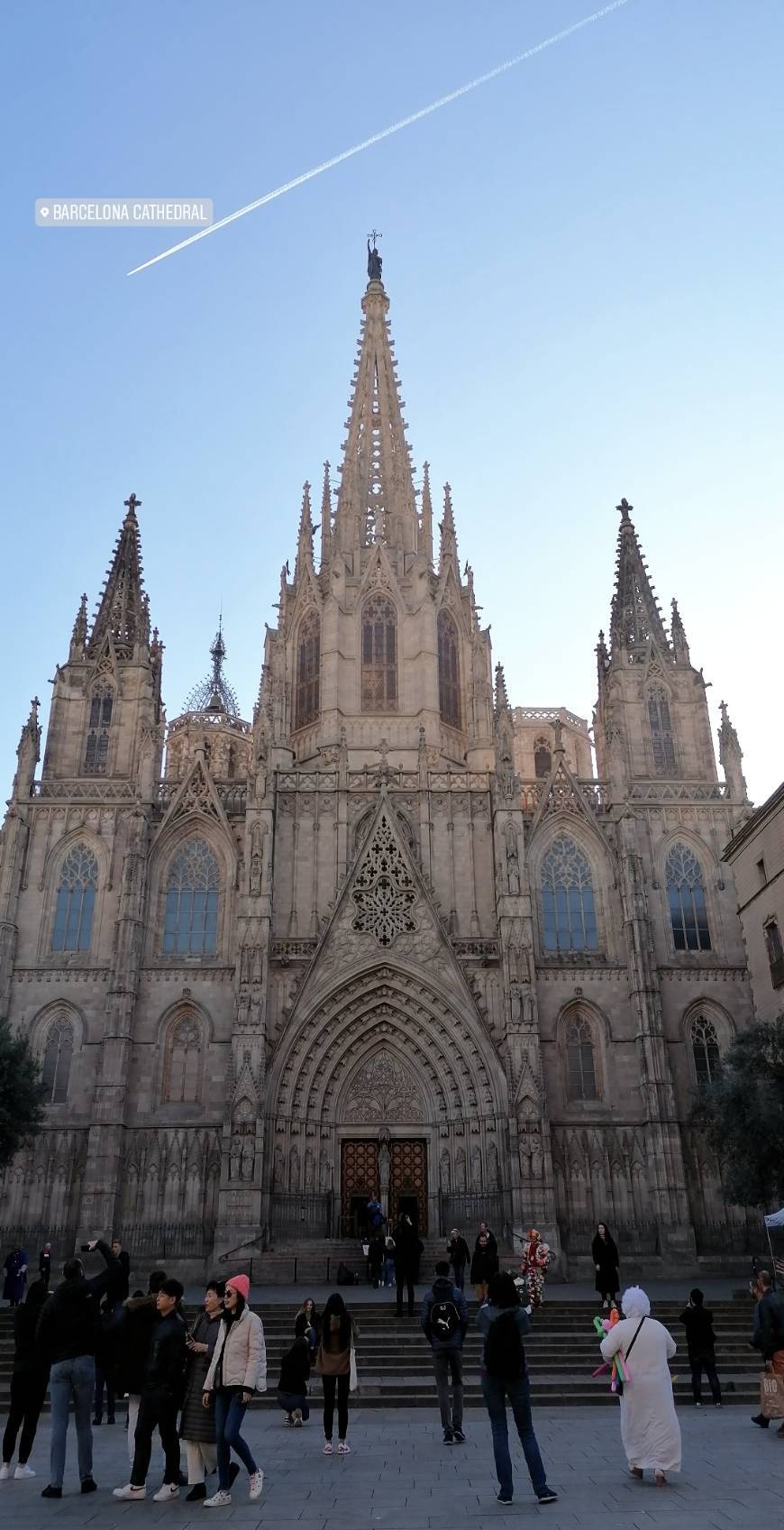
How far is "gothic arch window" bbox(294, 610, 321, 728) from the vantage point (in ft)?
134

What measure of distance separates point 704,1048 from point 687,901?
4.68m

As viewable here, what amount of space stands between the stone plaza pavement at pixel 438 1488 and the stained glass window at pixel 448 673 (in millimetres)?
28935

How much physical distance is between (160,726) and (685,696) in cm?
1878

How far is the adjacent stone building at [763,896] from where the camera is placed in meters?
30.5

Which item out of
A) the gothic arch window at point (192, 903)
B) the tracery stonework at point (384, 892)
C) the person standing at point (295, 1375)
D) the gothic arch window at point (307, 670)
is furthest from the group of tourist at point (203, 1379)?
the gothic arch window at point (307, 670)

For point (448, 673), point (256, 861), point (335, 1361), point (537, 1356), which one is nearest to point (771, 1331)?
point (335, 1361)

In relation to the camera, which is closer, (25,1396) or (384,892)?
(25,1396)

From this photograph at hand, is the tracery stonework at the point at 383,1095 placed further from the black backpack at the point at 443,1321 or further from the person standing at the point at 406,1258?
the black backpack at the point at 443,1321

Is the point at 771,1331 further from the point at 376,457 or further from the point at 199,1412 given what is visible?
the point at 376,457

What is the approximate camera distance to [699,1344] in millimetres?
14633

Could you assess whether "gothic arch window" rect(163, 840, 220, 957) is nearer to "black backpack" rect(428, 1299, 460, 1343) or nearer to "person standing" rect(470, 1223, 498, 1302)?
"person standing" rect(470, 1223, 498, 1302)

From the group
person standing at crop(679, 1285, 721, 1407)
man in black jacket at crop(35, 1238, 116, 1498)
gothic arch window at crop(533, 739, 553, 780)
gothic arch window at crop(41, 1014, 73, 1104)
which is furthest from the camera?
gothic arch window at crop(533, 739, 553, 780)

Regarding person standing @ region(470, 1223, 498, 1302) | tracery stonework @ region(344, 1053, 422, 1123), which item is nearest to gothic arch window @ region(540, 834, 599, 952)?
Answer: tracery stonework @ region(344, 1053, 422, 1123)

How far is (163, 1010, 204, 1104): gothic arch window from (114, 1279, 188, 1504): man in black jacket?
74.8 ft
